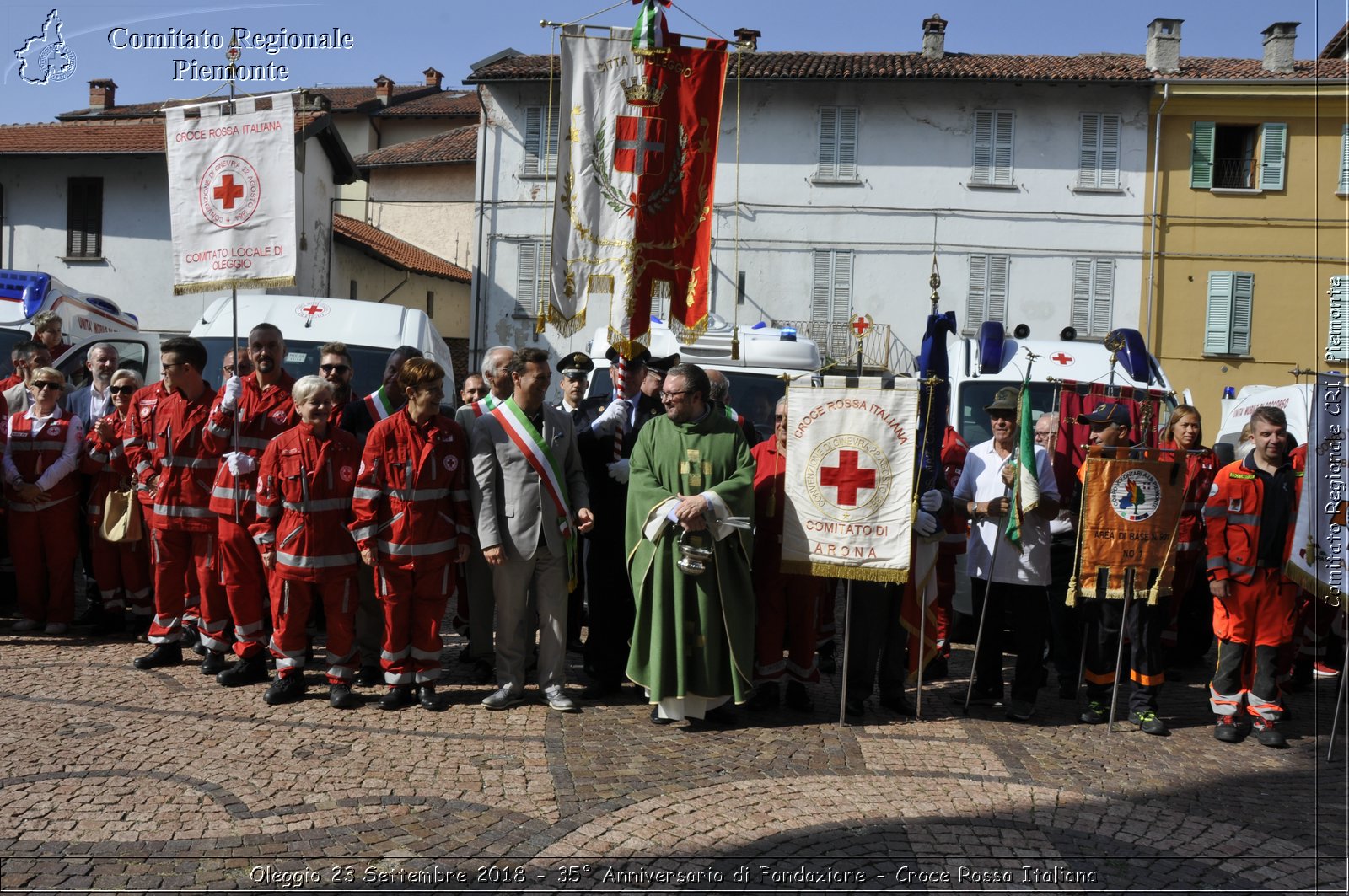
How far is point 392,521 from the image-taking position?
6539 mm

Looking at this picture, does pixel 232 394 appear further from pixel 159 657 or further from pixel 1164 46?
pixel 1164 46

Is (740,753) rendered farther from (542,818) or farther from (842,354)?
(842,354)

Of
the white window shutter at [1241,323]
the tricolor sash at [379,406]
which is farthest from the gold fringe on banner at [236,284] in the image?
the white window shutter at [1241,323]

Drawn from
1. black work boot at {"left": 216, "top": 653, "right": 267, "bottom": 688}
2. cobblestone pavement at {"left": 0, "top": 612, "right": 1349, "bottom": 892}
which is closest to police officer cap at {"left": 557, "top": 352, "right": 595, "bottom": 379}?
cobblestone pavement at {"left": 0, "top": 612, "right": 1349, "bottom": 892}

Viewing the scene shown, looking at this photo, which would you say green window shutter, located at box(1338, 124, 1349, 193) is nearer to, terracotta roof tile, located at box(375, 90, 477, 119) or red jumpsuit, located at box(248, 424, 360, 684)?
red jumpsuit, located at box(248, 424, 360, 684)

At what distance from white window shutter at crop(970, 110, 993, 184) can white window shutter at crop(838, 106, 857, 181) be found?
8.84ft

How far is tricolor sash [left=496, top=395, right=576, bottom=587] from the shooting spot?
21.9ft

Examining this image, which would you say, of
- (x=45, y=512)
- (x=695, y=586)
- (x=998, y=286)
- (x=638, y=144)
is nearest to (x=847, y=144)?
(x=998, y=286)

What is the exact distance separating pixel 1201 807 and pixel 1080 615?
228 centimetres

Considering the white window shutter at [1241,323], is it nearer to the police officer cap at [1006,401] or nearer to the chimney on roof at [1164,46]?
the chimney on roof at [1164,46]

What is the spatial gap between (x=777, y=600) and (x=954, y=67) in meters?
22.6

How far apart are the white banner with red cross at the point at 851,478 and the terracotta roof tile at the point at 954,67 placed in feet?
66.4

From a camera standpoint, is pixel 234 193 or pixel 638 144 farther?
pixel 638 144

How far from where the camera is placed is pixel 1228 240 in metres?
26.5
